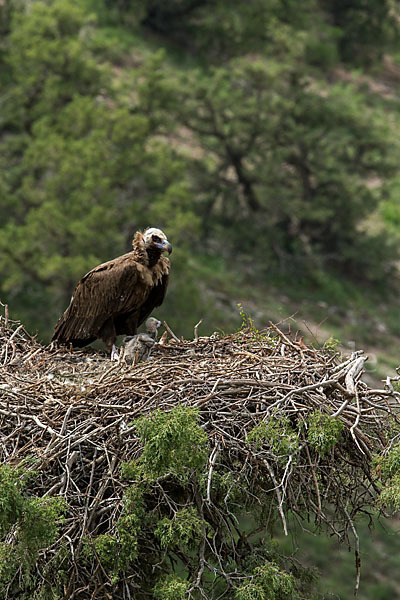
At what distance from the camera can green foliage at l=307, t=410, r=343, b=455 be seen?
20.1ft

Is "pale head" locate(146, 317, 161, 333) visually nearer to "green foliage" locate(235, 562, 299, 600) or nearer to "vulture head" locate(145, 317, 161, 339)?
"vulture head" locate(145, 317, 161, 339)

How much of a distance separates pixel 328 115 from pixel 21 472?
20.2 metres

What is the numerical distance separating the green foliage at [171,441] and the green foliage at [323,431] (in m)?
0.75

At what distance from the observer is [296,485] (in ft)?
21.6

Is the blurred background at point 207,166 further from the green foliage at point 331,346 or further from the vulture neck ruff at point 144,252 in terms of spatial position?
the green foliage at point 331,346

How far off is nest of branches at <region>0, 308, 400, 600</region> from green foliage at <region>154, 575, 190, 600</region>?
11 centimetres

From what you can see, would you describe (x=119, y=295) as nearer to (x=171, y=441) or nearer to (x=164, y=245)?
(x=164, y=245)

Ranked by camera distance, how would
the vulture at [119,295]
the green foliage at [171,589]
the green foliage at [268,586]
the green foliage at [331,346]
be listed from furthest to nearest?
1. the vulture at [119,295]
2. the green foliage at [331,346]
3. the green foliage at [268,586]
4. the green foliage at [171,589]

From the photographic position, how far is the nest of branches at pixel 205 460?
19.9ft

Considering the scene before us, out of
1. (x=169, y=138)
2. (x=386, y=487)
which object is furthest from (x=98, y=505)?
(x=169, y=138)

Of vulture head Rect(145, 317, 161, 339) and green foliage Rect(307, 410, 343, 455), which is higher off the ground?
green foliage Rect(307, 410, 343, 455)

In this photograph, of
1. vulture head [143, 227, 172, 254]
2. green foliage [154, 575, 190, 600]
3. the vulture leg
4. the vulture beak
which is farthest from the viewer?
the vulture leg

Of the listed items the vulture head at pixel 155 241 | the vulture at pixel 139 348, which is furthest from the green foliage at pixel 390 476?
the vulture head at pixel 155 241

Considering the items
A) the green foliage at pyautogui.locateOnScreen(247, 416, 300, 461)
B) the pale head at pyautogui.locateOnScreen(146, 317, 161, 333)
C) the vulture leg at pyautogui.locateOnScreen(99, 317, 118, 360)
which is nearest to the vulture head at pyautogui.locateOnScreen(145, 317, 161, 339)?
the pale head at pyautogui.locateOnScreen(146, 317, 161, 333)
